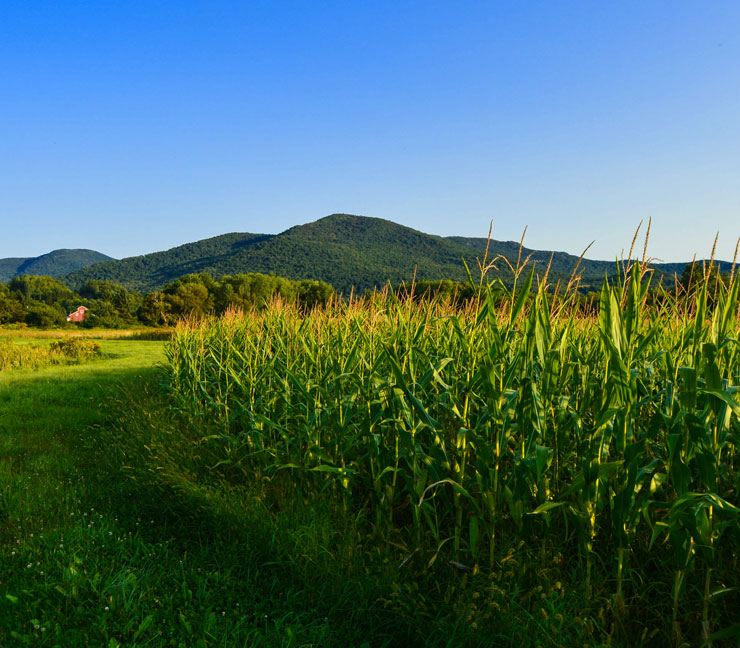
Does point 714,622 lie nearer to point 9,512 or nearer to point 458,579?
point 458,579

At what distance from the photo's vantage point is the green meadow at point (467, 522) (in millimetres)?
2320

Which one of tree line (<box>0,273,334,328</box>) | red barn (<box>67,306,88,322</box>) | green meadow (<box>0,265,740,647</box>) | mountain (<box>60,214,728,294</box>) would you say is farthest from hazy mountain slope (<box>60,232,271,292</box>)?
green meadow (<box>0,265,740,647</box>)

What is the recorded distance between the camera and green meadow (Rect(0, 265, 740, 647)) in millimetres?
2320

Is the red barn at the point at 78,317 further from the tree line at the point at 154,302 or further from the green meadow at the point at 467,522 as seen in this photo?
the green meadow at the point at 467,522

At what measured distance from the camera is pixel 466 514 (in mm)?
3047

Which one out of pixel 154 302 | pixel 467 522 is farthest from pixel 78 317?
pixel 467 522

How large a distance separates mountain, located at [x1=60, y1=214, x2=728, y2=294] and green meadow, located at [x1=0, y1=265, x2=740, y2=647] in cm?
7046

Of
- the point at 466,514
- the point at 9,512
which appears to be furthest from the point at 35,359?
Answer: the point at 466,514

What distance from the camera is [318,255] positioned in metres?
100

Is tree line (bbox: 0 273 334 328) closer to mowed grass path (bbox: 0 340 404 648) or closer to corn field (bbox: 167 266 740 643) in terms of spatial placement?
mowed grass path (bbox: 0 340 404 648)

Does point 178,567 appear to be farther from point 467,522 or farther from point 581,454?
point 581,454

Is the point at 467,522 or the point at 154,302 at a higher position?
the point at 154,302

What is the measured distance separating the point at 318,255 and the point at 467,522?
99.0 m

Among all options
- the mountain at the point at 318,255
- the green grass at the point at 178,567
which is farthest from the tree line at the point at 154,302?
the green grass at the point at 178,567
